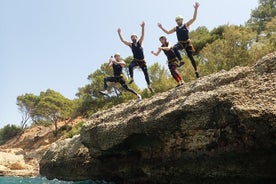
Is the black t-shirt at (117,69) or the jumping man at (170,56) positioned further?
the black t-shirt at (117,69)

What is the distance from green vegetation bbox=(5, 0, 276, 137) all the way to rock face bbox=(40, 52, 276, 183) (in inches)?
726

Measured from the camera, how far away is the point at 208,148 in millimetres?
10219

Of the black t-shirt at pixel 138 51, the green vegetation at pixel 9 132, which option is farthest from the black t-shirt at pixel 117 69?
the green vegetation at pixel 9 132

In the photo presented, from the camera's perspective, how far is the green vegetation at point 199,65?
30.5 meters

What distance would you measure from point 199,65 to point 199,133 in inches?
985

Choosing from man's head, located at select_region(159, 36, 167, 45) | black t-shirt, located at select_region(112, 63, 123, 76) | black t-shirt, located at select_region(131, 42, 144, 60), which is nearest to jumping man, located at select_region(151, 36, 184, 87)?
man's head, located at select_region(159, 36, 167, 45)

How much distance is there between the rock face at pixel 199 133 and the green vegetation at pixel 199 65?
18.4 m

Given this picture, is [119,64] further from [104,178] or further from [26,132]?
[26,132]

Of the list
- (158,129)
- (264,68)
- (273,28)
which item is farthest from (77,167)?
(273,28)

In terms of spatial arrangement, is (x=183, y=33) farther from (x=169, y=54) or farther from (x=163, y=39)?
(x=169, y=54)

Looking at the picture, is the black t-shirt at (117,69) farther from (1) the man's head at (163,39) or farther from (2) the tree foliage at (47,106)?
(2) the tree foliage at (47,106)

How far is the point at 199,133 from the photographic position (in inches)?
404

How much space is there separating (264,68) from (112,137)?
6601 mm

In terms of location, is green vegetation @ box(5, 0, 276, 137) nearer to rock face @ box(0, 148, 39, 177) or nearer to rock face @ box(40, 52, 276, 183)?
rock face @ box(0, 148, 39, 177)
